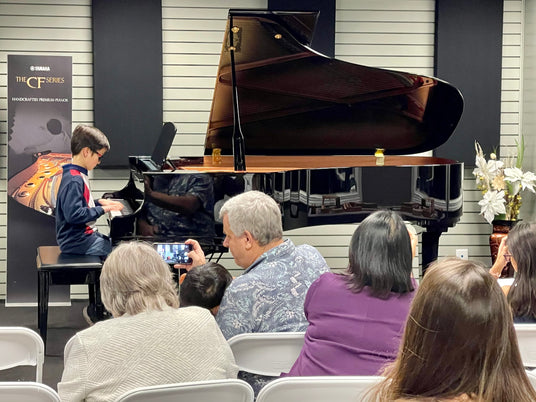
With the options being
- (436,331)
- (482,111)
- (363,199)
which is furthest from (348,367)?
(482,111)

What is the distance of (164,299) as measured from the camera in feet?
7.89

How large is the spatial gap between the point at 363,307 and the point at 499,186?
4.67 metres

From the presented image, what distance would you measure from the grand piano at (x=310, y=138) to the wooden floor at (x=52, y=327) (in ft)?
2.93

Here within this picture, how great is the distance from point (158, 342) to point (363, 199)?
3.45 meters

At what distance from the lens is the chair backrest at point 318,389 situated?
2.04 m

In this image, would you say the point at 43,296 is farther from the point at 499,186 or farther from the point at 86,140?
the point at 499,186

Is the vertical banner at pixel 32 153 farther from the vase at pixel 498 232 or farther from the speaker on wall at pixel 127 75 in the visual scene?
the vase at pixel 498 232

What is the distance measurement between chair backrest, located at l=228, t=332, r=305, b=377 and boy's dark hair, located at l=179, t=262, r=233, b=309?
17.5 inches

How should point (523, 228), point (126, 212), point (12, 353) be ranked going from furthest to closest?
point (126, 212), point (523, 228), point (12, 353)

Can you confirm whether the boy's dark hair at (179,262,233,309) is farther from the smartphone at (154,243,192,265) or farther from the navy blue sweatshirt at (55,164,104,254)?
the navy blue sweatshirt at (55,164,104,254)

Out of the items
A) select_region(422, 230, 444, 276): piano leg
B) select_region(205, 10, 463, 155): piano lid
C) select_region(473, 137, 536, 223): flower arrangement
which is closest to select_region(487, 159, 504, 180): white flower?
select_region(473, 137, 536, 223): flower arrangement

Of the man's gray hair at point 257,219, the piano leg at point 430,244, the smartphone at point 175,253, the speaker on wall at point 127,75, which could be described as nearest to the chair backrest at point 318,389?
the man's gray hair at point 257,219

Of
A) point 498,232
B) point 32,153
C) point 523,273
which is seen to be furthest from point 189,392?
point 498,232

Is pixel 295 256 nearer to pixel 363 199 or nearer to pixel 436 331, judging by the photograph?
pixel 436 331
